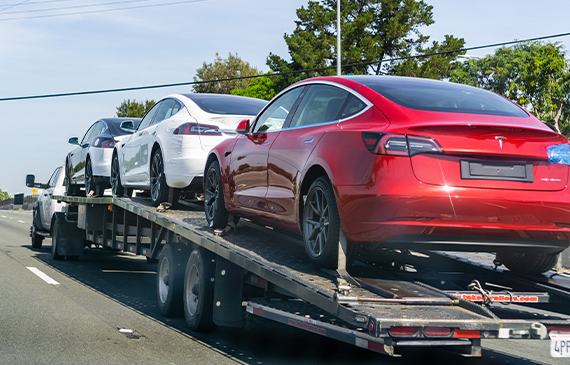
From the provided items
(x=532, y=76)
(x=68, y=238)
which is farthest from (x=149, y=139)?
(x=532, y=76)

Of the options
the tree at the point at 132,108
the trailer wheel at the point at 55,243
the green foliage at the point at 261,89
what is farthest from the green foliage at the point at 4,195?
the trailer wheel at the point at 55,243

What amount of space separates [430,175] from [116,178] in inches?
325

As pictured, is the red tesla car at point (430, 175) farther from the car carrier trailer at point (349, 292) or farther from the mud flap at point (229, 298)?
the mud flap at point (229, 298)

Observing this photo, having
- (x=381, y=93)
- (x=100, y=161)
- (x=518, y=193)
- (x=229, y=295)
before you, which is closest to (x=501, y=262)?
(x=518, y=193)

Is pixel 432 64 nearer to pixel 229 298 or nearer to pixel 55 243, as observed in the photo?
pixel 55 243

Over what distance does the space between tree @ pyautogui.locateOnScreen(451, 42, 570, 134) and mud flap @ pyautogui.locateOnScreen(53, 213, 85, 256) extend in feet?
62.7

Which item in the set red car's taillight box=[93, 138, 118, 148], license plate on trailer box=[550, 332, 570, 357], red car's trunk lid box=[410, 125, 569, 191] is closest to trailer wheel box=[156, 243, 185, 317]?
red car's trunk lid box=[410, 125, 569, 191]

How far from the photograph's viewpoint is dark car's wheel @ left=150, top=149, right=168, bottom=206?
9.32 m

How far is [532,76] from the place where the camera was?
34531 mm

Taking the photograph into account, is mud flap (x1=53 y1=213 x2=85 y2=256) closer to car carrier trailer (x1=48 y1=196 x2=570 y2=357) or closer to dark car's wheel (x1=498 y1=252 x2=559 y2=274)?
car carrier trailer (x1=48 y1=196 x2=570 y2=357)

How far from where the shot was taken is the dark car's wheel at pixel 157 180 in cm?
932

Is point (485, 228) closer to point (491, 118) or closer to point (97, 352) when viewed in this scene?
point (491, 118)

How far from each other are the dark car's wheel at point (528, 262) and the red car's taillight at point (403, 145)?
72.5 inches

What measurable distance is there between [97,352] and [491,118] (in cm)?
390
